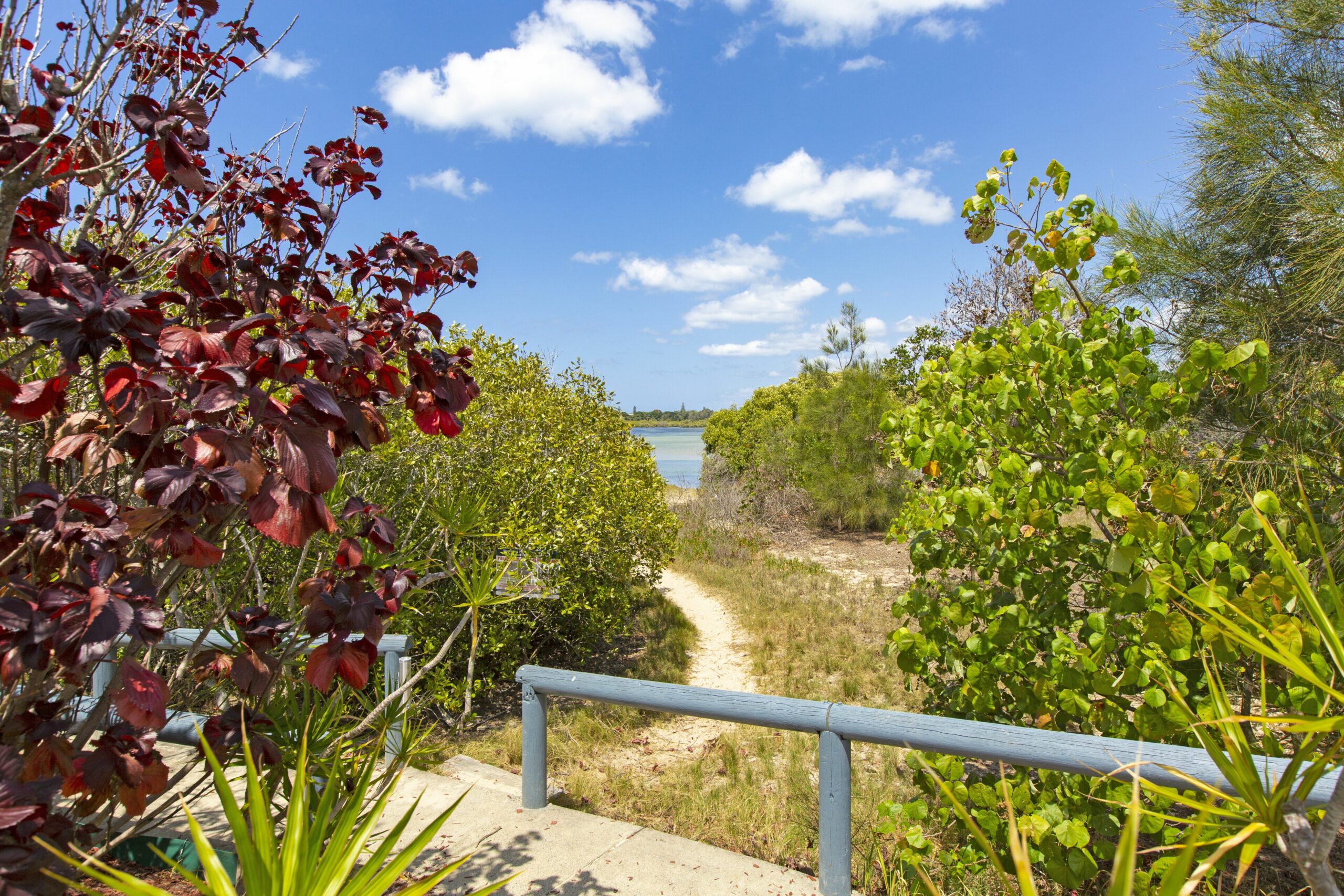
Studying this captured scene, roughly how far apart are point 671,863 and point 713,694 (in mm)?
666

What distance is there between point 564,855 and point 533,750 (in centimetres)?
52

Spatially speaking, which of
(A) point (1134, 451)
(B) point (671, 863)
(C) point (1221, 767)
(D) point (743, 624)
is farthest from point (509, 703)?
(C) point (1221, 767)

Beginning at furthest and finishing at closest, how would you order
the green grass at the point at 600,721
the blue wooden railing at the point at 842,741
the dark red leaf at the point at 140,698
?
the green grass at the point at 600,721 < the blue wooden railing at the point at 842,741 < the dark red leaf at the point at 140,698

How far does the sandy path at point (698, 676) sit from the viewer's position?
564cm

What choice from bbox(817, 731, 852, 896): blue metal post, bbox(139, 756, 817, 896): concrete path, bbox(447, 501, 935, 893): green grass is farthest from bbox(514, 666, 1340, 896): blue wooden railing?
bbox(447, 501, 935, 893): green grass

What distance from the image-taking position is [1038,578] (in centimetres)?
294

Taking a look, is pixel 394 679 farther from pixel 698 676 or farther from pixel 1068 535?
pixel 698 676

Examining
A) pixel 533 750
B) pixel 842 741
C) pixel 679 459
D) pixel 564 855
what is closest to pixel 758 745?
pixel 533 750

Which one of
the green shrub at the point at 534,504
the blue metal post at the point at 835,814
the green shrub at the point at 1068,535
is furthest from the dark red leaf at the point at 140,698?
the green shrub at the point at 534,504

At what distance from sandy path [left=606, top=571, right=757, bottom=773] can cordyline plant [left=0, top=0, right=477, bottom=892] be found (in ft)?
11.1

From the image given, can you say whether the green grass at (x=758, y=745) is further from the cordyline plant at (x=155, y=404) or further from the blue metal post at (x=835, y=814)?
the cordyline plant at (x=155, y=404)

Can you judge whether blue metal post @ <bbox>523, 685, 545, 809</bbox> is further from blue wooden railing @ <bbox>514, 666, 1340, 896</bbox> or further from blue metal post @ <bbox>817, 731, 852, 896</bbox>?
blue metal post @ <bbox>817, 731, 852, 896</bbox>

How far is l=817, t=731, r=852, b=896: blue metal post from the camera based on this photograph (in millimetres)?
2697

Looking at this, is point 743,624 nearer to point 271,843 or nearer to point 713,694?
point 713,694
